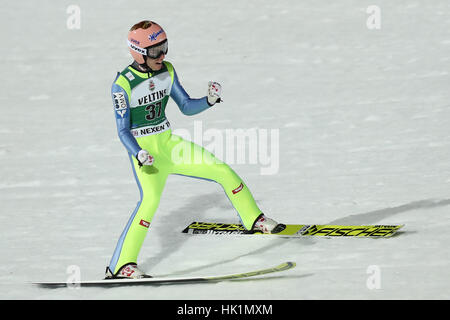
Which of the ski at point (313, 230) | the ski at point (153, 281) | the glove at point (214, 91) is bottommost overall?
the ski at point (153, 281)

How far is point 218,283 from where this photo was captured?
9734mm

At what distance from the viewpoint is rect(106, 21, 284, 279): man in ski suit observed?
9.68 meters

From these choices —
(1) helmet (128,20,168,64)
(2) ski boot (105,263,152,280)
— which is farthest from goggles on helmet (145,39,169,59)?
(2) ski boot (105,263,152,280)

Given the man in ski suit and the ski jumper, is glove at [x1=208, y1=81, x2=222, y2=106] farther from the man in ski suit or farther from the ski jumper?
the ski jumper

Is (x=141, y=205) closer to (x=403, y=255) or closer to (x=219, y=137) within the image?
(x=403, y=255)

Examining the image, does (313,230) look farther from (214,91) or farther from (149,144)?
(149,144)

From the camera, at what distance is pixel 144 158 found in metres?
9.38

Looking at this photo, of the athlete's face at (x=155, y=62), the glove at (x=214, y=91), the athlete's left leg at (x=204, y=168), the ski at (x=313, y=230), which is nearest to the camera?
the athlete's face at (x=155, y=62)

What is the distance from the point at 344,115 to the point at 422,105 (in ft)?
3.38

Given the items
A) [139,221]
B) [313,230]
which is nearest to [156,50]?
[139,221]

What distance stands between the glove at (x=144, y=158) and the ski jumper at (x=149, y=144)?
101mm

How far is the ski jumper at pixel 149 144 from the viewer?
→ 9.71 meters

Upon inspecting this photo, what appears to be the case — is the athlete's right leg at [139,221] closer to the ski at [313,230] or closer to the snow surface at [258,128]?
the snow surface at [258,128]

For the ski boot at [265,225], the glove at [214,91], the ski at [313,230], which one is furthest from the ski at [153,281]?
the glove at [214,91]
